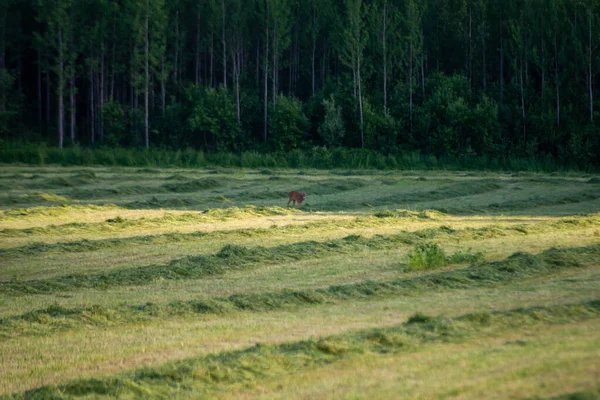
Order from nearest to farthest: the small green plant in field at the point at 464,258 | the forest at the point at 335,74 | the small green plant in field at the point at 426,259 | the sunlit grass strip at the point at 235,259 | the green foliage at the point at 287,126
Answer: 1. the sunlit grass strip at the point at 235,259
2. the small green plant in field at the point at 426,259
3. the small green plant in field at the point at 464,258
4. the forest at the point at 335,74
5. the green foliage at the point at 287,126

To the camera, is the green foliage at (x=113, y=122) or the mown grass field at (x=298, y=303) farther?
the green foliage at (x=113, y=122)

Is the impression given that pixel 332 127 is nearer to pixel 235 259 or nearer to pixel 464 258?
pixel 235 259

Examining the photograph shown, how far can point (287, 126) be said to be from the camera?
51531 mm

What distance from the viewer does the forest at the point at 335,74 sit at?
48.1 m

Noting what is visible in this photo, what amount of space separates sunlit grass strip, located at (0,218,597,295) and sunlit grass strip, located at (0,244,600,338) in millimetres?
2173

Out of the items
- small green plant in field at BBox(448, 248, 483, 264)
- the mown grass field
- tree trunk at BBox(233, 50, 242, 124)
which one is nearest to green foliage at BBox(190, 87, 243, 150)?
tree trunk at BBox(233, 50, 242, 124)

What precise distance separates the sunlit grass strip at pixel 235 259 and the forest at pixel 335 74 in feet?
93.8

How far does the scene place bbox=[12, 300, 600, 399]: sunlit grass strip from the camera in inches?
297

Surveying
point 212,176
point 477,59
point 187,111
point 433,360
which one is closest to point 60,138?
point 187,111

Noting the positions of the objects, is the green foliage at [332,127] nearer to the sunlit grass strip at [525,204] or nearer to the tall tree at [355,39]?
the tall tree at [355,39]

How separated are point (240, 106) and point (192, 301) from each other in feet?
151

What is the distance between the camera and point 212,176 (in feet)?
116

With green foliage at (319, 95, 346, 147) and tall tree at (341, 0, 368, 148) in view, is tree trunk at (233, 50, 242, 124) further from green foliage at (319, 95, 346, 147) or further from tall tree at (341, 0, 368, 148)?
tall tree at (341, 0, 368, 148)

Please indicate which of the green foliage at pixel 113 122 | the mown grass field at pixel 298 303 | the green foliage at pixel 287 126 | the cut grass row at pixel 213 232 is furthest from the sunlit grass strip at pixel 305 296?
the green foliage at pixel 113 122
